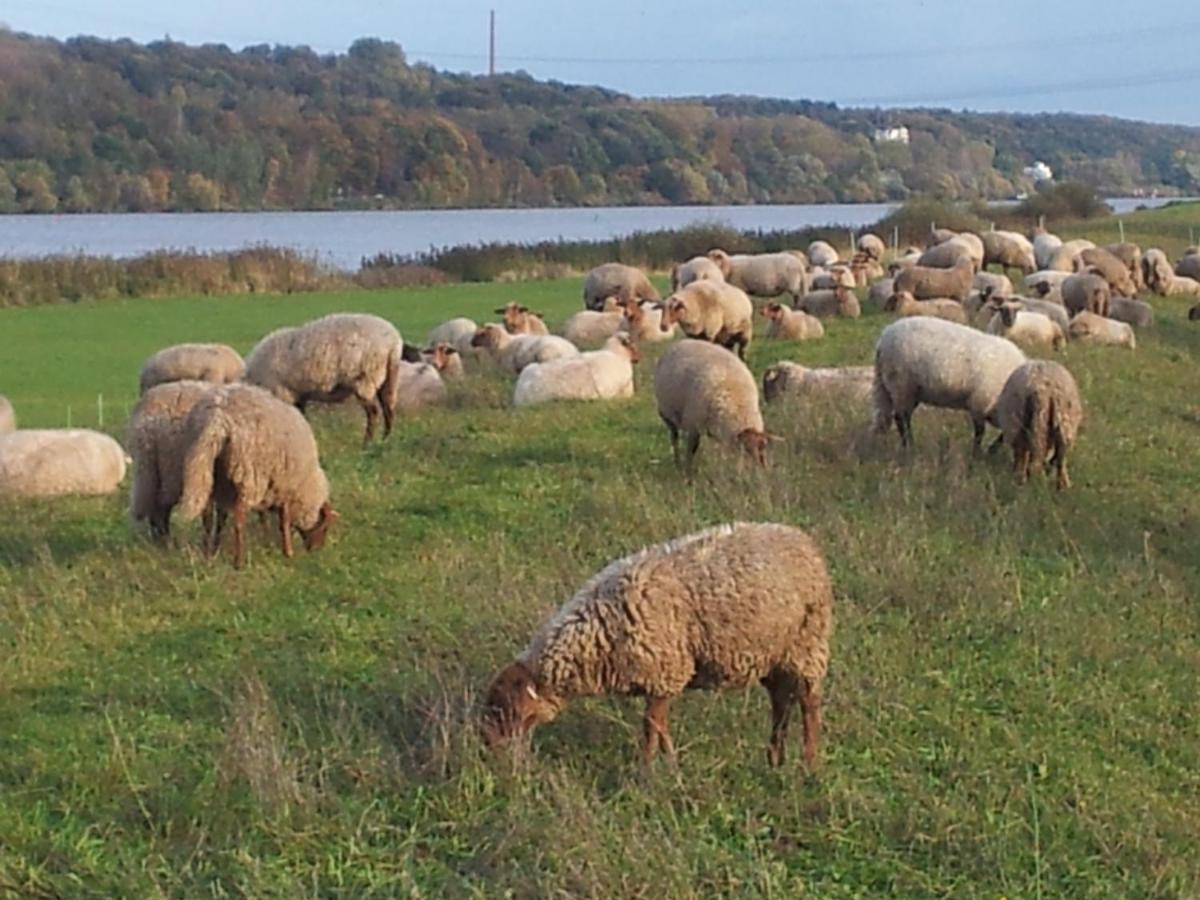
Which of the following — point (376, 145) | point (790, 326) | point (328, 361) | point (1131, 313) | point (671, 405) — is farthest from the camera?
point (376, 145)

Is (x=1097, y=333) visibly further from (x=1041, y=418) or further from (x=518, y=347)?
(x=1041, y=418)

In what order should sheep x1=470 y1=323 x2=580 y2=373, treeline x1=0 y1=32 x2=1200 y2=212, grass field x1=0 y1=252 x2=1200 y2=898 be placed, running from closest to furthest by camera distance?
grass field x1=0 y1=252 x2=1200 y2=898 → sheep x1=470 y1=323 x2=580 y2=373 → treeline x1=0 y1=32 x2=1200 y2=212

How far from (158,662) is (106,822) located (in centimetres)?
186

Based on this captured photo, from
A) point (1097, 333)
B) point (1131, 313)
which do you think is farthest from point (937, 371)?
point (1131, 313)

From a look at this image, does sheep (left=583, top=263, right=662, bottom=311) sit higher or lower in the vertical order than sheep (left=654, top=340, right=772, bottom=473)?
lower

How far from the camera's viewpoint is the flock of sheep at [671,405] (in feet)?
20.5

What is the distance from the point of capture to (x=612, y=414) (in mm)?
15008

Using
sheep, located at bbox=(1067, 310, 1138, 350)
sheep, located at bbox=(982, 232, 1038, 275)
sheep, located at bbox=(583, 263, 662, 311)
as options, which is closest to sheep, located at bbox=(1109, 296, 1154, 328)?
sheep, located at bbox=(1067, 310, 1138, 350)

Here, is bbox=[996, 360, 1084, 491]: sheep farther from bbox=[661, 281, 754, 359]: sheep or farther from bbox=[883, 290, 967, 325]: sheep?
bbox=[883, 290, 967, 325]: sheep

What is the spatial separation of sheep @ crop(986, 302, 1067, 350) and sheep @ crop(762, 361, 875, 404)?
10.6ft

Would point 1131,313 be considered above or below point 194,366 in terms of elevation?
above

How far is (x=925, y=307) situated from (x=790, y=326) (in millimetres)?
1883

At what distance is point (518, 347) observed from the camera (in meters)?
19.1

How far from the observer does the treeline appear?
9294 cm
